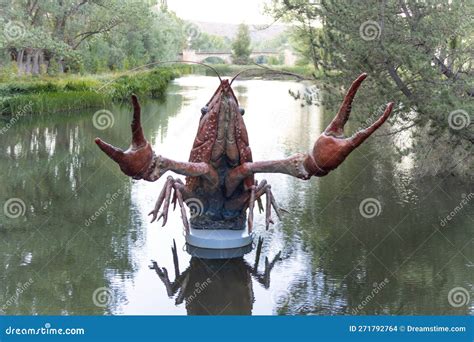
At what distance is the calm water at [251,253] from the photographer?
24.5 ft

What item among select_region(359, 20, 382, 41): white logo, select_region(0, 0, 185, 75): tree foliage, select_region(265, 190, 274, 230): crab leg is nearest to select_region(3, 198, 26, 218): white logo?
select_region(265, 190, 274, 230): crab leg

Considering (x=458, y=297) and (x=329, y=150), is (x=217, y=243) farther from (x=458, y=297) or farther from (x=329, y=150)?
(x=458, y=297)

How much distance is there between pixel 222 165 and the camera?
29.3 feet

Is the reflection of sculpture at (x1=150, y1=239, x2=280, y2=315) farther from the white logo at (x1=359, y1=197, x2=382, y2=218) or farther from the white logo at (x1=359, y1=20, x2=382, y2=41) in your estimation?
the white logo at (x1=359, y1=20, x2=382, y2=41)

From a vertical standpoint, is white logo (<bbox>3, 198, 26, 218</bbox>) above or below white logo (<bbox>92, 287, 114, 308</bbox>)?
above

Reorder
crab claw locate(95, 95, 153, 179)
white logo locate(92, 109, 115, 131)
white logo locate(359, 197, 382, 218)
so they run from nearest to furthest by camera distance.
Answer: crab claw locate(95, 95, 153, 179) → white logo locate(359, 197, 382, 218) → white logo locate(92, 109, 115, 131)

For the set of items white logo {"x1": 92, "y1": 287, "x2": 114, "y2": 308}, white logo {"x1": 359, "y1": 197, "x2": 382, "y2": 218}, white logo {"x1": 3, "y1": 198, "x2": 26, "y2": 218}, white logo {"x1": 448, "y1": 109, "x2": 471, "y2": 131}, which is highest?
white logo {"x1": 448, "y1": 109, "x2": 471, "y2": 131}

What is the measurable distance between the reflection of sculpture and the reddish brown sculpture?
635mm

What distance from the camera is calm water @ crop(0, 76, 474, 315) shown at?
295 inches

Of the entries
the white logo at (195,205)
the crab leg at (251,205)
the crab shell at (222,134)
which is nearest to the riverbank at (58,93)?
the white logo at (195,205)

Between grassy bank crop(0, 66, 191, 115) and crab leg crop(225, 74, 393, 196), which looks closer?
crab leg crop(225, 74, 393, 196)

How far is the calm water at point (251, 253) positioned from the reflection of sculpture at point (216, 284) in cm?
2

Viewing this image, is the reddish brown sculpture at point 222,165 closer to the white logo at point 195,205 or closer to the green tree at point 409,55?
the white logo at point 195,205

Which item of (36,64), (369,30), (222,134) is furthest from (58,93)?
(222,134)
